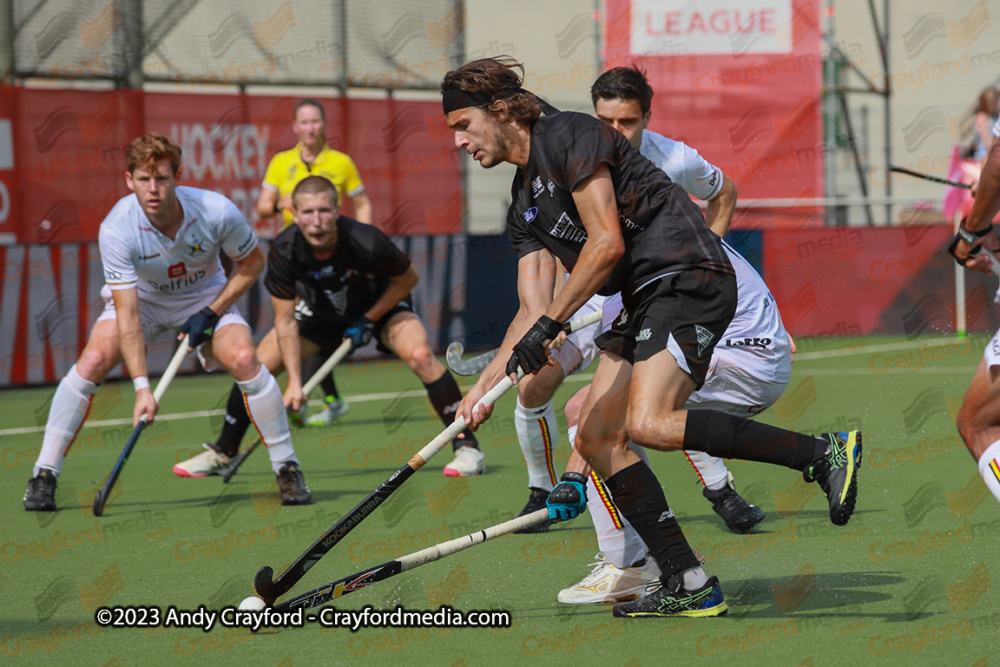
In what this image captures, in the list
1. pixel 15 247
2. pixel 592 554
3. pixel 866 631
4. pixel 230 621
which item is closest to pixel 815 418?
pixel 592 554

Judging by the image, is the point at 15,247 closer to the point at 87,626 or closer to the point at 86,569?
the point at 86,569

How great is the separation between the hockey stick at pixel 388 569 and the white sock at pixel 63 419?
7.61 ft

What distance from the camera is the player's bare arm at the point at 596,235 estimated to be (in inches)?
133

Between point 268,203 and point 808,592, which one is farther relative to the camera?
point 268,203

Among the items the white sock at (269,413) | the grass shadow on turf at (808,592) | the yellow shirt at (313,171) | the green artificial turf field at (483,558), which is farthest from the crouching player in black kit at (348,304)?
the grass shadow on turf at (808,592)

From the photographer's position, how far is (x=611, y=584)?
12.5ft

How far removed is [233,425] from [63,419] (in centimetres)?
97

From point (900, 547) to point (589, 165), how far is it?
1.95 m

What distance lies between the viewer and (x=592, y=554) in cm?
442

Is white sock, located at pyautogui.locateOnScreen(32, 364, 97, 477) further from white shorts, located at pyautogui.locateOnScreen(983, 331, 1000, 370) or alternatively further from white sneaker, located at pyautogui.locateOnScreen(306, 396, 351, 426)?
white shorts, located at pyautogui.locateOnScreen(983, 331, 1000, 370)

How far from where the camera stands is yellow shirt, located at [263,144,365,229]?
330 inches

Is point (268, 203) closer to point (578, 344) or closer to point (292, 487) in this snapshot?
point (292, 487)

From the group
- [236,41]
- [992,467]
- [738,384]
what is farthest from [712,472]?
[236,41]

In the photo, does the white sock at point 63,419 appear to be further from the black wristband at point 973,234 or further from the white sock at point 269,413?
the black wristband at point 973,234
